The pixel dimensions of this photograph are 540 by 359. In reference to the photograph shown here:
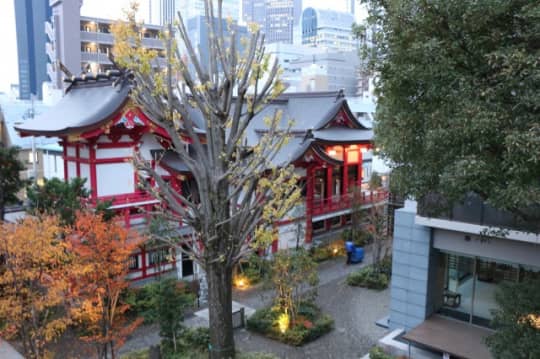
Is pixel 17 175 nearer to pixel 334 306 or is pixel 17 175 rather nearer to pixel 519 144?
pixel 334 306

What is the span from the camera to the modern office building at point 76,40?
47906 mm

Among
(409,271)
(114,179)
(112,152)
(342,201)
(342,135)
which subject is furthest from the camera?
(342,135)

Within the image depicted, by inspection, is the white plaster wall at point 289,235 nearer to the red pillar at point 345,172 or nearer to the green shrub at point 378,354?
the red pillar at point 345,172

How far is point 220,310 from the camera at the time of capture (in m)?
8.82

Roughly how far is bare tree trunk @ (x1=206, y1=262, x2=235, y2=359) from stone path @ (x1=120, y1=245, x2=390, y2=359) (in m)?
5.83

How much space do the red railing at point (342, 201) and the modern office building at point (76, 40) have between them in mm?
30480

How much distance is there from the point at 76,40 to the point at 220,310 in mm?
48877

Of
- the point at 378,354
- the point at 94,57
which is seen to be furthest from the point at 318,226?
the point at 94,57

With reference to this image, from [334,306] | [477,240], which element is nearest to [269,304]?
[334,306]

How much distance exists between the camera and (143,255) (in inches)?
773

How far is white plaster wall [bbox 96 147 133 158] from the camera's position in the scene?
63.8ft

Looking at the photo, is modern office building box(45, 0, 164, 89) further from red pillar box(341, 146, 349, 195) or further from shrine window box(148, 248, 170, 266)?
shrine window box(148, 248, 170, 266)

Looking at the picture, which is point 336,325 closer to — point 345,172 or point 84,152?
point 84,152

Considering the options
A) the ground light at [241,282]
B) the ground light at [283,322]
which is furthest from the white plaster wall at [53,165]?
the ground light at [283,322]
